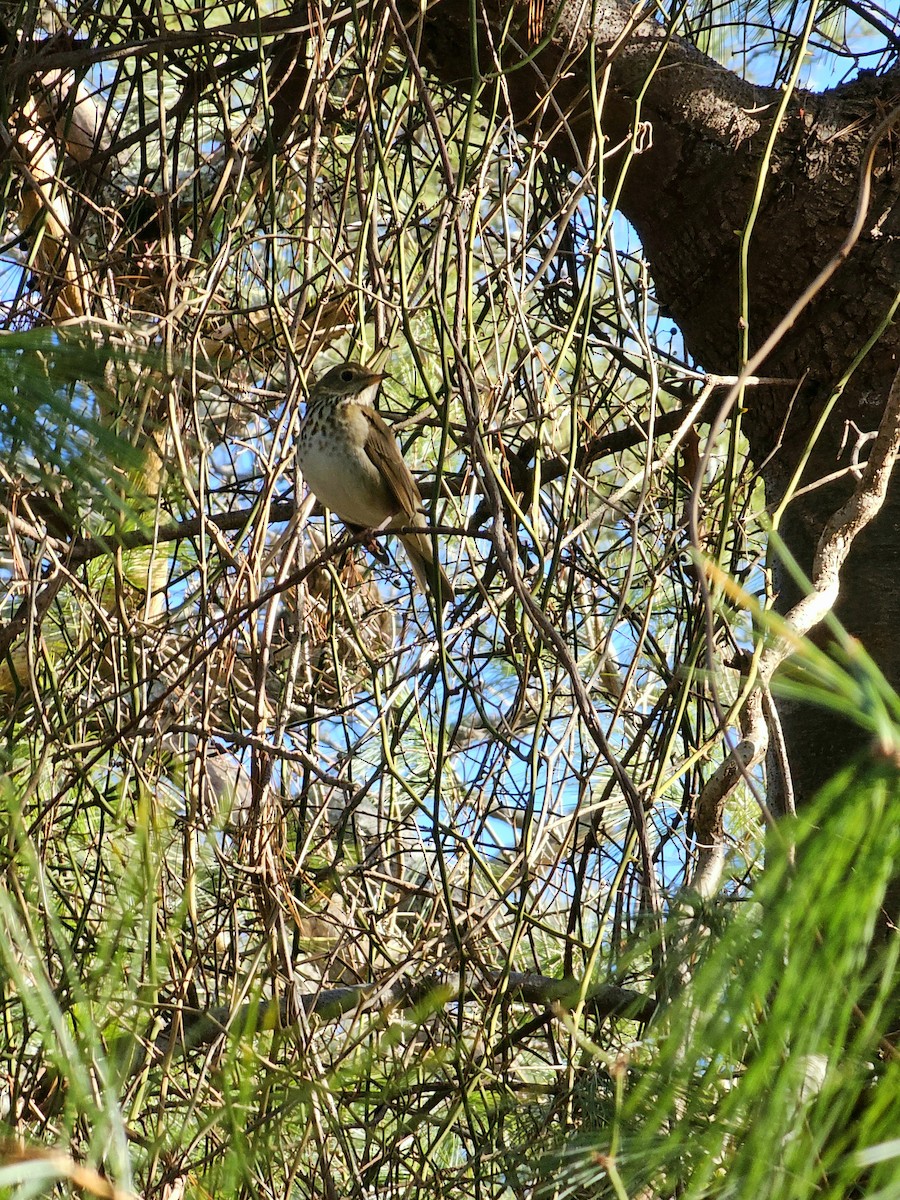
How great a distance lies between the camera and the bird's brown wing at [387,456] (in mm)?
2980

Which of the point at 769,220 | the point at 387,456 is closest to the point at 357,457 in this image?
the point at 387,456

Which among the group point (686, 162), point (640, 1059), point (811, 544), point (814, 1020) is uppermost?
point (686, 162)

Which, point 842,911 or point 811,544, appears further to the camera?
point 811,544

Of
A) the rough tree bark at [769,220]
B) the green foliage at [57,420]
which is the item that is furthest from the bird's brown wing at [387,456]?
the green foliage at [57,420]

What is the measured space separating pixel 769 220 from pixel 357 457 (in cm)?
108

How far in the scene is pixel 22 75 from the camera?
1.95 m

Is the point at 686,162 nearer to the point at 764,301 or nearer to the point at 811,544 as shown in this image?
the point at 764,301

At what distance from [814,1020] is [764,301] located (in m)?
1.83

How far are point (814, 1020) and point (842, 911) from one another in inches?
2.6

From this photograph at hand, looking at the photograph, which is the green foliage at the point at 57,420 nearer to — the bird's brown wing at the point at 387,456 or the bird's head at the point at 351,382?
the bird's head at the point at 351,382

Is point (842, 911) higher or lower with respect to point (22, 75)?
lower

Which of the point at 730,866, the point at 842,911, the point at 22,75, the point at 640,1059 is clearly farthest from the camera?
the point at 22,75

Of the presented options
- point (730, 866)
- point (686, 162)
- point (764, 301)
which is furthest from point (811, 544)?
point (730, 866)

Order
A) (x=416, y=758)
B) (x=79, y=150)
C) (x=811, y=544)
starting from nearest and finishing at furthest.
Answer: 1. (x=811, y=544)
2. (x=79, y=150)
3. (x=416, y=758)
